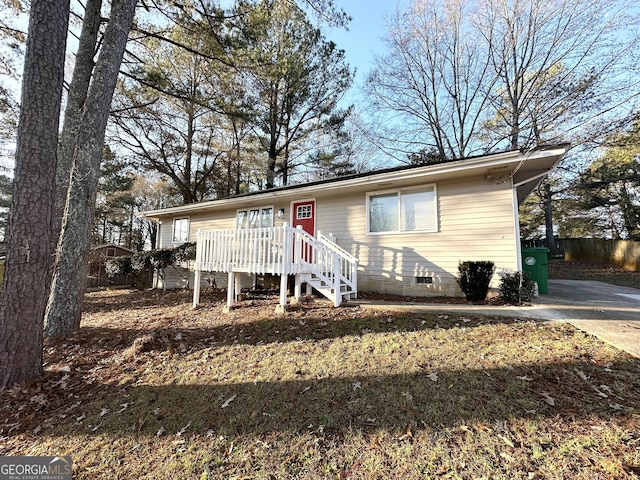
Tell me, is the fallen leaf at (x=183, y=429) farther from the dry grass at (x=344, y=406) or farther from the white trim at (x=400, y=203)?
the white trim at (x=400, y=203)

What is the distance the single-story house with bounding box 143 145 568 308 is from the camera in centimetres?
559

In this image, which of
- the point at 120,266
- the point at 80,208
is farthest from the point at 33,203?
the point at 120,266

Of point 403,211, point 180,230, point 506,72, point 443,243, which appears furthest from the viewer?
point 506,72

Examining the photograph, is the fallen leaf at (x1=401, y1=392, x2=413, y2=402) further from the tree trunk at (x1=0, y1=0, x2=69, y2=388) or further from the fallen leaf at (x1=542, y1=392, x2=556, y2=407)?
the tree trunk at (x1=0, y1=0, x2=69, y2=388)

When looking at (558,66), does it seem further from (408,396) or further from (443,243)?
(408,396)

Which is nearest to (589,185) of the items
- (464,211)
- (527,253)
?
(527,253)

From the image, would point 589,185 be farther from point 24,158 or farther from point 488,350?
point 24,158

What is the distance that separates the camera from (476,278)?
5668 millimetres

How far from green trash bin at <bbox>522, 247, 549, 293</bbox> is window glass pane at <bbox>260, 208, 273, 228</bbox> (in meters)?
7.34

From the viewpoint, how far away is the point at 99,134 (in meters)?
4.93

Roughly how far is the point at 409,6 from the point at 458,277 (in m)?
14.3

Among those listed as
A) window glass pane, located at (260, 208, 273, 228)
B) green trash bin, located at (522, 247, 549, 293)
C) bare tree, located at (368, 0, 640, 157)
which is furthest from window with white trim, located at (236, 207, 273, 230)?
bare tree, located at (368, 0, 640, 157)

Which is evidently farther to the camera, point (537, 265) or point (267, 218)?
point (267, 218)

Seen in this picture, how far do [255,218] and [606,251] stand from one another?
18393 millimetres
